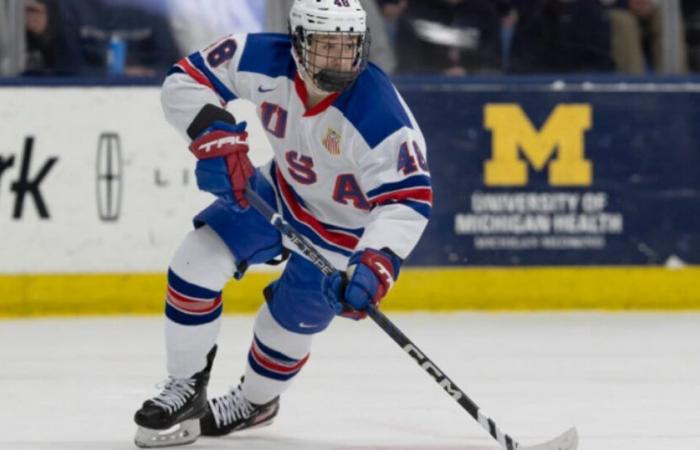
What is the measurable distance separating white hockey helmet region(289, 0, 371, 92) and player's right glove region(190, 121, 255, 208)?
226 millimetres

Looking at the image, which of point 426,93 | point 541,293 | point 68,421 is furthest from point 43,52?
point 68,421

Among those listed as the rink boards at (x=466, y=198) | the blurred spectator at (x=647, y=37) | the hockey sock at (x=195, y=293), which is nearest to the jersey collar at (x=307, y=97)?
the hockey sock at (x=195, y=293)

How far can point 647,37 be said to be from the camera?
7223 mm

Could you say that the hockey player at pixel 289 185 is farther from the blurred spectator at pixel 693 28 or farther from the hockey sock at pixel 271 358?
the blurred spectator at pixel 693 28

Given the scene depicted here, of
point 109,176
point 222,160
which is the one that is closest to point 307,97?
point 222,160

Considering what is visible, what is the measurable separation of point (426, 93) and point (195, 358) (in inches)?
124

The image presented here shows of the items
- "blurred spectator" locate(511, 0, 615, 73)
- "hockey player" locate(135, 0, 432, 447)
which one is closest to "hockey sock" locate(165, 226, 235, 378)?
"hockey player" locate(135, 0, 432, 447)

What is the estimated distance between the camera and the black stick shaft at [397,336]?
3.86m

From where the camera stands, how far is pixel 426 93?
7062 mm

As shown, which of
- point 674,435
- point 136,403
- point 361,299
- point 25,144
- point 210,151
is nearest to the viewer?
point 361,299

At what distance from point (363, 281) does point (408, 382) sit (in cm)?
164

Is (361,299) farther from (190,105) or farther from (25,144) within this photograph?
(25,144)

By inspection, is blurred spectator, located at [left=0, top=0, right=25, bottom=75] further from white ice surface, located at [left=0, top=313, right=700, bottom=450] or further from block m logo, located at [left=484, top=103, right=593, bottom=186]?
block m logo, located at [left=484, top=103, right=593, bottom=186]

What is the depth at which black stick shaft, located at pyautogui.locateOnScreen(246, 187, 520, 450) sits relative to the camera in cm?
386
